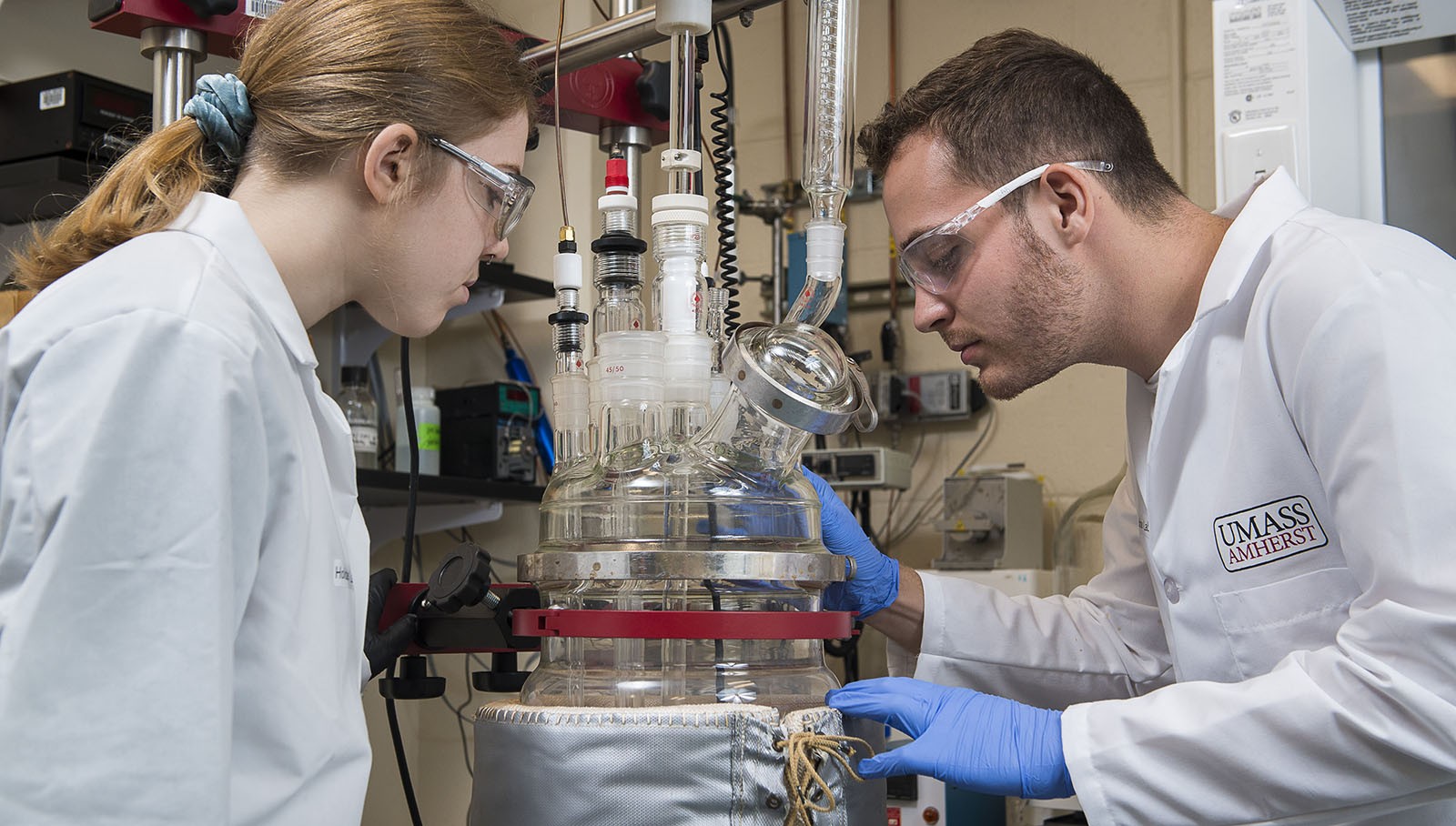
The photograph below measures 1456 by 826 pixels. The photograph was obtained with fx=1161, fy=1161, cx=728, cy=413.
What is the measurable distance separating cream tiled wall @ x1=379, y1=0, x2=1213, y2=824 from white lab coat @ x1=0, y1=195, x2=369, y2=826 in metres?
2.01

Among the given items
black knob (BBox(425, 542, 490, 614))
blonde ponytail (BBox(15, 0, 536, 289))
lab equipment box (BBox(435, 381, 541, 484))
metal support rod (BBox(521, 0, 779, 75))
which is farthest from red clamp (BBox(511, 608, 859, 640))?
lab equipment box (BBox(435, 381, 541, 484))

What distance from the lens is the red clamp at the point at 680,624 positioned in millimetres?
945

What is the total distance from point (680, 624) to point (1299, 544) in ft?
2.21

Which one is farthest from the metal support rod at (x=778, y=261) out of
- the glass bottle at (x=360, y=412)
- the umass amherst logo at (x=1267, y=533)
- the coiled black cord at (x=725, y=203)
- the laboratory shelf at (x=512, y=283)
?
the umass amherst logo at (x=1267, y=533)

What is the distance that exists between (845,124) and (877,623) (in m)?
0.80

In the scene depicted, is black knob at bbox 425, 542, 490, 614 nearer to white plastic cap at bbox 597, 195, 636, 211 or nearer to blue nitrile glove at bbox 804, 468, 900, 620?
white plastic cap at bbox 597, 195, 636, 211

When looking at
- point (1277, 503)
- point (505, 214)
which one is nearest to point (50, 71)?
point (505, 214)

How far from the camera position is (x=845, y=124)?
3.49ft

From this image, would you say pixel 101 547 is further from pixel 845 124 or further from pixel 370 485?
pixel 370 485

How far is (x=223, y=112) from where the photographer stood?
98cm

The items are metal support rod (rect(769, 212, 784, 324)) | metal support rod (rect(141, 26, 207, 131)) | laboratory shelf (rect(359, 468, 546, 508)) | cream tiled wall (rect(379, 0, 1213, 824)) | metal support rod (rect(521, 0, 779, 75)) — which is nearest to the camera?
metal support rod (rect(521, 0, 779, 75))

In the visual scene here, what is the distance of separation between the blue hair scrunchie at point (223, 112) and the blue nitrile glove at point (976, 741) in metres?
0.72

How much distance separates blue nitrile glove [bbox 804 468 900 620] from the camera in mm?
1487

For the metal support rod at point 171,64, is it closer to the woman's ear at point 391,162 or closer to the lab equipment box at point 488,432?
the woman's ear at point 391,162
